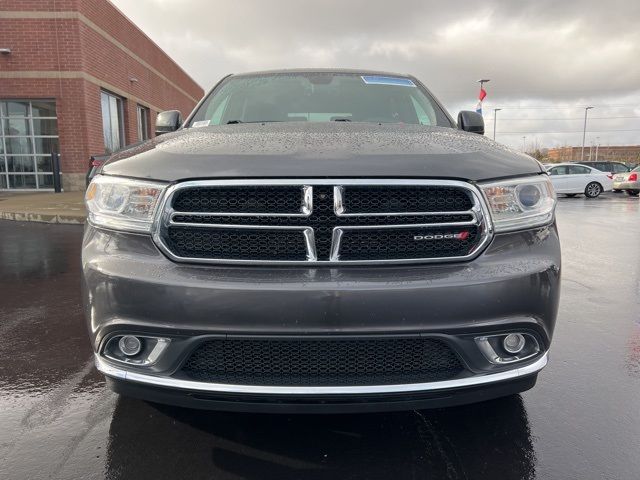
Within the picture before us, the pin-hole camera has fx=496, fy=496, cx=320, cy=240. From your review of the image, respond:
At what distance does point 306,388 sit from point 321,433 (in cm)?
58

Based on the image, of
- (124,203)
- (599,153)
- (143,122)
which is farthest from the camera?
(599,153)

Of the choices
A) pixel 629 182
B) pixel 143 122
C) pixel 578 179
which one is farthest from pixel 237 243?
pixel 143 122

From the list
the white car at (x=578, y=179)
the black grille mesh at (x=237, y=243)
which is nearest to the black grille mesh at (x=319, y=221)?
the black grille mesh at (x=237, y=243)

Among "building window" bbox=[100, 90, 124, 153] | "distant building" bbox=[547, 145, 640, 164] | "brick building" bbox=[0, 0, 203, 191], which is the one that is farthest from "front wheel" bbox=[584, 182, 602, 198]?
"distant building" bbox=[547, 145, 640, 164]

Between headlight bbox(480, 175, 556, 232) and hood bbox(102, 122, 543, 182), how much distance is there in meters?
0.05

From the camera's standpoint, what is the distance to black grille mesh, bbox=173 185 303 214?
1887 mm

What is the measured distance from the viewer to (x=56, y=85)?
53.0 ft

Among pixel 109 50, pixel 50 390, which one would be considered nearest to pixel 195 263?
pixel 50 390

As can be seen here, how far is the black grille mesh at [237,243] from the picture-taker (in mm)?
1888

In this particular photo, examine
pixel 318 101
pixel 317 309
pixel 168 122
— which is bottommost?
pixel 317 309

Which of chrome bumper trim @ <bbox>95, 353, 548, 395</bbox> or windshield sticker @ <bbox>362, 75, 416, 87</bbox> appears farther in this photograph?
windshield sticker @ <bbox>362, 75, 416, 87</bbox>

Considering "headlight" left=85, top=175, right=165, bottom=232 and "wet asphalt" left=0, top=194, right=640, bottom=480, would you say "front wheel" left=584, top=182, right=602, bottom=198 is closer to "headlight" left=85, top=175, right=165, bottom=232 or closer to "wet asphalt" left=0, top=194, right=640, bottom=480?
"wet asphalt" left=0, top=194, right=640, bottom=480

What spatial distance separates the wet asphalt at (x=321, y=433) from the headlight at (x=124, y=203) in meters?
1.00

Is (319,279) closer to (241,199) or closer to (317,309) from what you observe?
(317,309)
